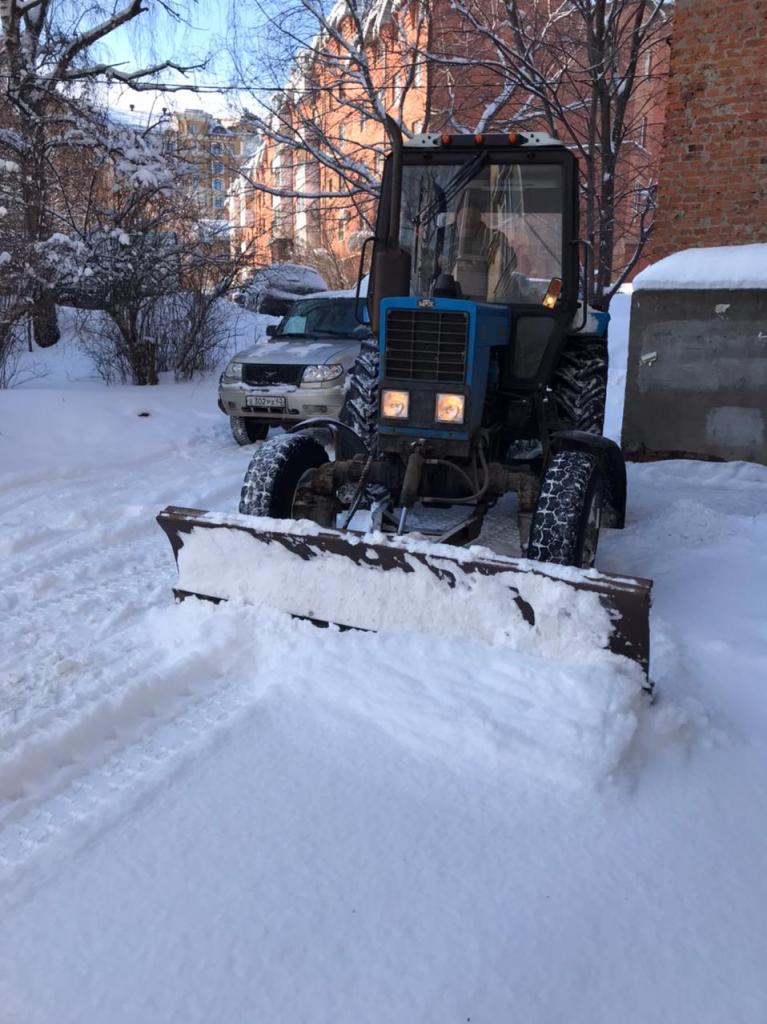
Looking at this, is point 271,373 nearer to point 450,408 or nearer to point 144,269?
point 144,269

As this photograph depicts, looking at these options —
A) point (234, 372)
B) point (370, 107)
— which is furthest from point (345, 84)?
point (234, 372)

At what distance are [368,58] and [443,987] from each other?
Result: 14778mm

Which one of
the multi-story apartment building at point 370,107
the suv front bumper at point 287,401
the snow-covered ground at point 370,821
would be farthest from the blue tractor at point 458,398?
the multi-story apartment building at point 370,107

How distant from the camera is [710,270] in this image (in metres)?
7.81

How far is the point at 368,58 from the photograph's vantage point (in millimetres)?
14039

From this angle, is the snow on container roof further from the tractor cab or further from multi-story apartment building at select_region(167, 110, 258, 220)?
multi-story apartment building at select_region(167, 110, 258, 220)

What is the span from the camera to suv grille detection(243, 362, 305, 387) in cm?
912

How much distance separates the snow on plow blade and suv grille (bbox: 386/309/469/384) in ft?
3.55

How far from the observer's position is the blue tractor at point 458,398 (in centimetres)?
394

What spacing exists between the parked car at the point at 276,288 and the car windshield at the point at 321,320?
93.9 inches

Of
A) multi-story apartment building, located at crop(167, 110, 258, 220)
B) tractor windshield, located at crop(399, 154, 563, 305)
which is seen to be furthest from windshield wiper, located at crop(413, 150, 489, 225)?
multi-story apartment building, located at crop(167, 110, 258, 220)

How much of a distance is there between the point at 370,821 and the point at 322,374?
6.81 metres

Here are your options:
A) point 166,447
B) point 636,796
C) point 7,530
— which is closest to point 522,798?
point 636,796

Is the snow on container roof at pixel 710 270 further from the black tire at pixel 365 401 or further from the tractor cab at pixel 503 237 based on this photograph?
the black tire at pixel 365 401
